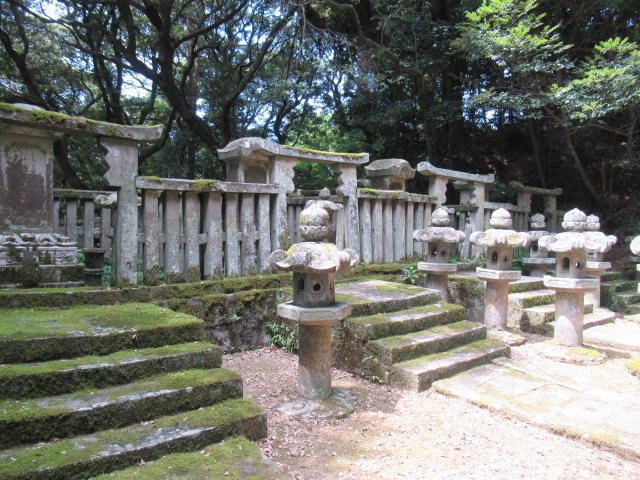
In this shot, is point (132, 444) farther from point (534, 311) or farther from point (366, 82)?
point (366, 82)

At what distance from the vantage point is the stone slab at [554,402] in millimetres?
3516

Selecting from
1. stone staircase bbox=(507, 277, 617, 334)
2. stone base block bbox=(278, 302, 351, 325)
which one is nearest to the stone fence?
stone base block bbox=(278, 302, 351, 325)

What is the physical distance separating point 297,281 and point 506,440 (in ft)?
7.49

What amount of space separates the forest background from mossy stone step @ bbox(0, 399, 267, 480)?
906cm

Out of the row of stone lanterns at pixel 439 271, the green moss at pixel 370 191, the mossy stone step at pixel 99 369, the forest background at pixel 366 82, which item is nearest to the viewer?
the mossy stone step at pixel 99 369

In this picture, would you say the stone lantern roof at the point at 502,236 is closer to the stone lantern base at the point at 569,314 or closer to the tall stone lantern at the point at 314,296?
the stone lantern base at the point at 569,314

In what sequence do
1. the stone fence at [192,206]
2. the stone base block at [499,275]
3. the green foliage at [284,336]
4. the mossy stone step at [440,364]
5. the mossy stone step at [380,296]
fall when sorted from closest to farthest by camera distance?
the mossy stone step at [440,364], the stone fence at [192,206], the mossy stone step at [380,296], the green foliage at [284,336], the stone base block at [499,275]

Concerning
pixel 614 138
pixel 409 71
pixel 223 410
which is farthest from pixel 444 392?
pixel 614 138

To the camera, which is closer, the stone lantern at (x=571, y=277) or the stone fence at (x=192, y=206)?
the stone fence at (x=192, y=206)

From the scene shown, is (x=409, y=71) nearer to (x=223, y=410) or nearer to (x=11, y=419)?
(x=223, y=410)

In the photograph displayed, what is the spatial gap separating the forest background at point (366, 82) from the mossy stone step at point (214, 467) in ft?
30.3

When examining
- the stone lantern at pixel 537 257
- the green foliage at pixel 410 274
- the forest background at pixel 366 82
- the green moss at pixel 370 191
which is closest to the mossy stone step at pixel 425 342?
the green foliage at pixel 410 274

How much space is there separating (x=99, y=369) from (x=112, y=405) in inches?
14.6

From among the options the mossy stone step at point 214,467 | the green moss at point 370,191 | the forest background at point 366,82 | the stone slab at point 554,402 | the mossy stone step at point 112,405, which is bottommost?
the stone slab at point 554,402
